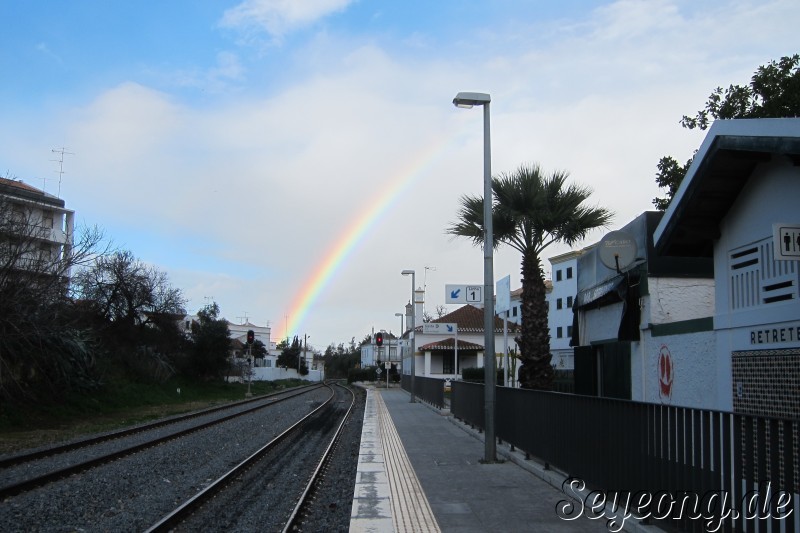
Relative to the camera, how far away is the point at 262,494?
10.7 metres

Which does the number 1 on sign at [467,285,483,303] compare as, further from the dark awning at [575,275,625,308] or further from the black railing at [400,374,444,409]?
the black railing at [400,374,444,409]

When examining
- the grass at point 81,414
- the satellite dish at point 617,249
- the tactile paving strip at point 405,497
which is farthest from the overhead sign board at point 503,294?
the grass at point 81,414

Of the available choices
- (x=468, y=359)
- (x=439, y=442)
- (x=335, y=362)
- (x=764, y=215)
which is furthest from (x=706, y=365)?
(x=335, y=362)

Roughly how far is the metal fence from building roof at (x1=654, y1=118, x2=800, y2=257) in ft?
8.58

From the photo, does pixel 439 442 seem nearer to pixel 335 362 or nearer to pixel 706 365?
pixel 706 365

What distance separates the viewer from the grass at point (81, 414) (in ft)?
62.7

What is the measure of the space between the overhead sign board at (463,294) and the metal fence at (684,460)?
12118mm

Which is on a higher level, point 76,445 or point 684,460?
point 684,460

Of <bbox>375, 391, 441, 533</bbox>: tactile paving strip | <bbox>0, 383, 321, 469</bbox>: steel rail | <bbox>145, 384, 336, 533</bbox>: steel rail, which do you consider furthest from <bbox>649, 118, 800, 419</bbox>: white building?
<bbox>0, 383, 321, 469</bbox>: steel rail

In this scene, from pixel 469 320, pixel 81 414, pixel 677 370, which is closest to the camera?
pixel 677 370

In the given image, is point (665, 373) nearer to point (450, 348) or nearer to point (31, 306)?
point (31, 306)

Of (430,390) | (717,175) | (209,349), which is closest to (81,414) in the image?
(430,390)

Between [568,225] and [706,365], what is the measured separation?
923 centimetres

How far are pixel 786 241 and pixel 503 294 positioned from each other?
453 inches
